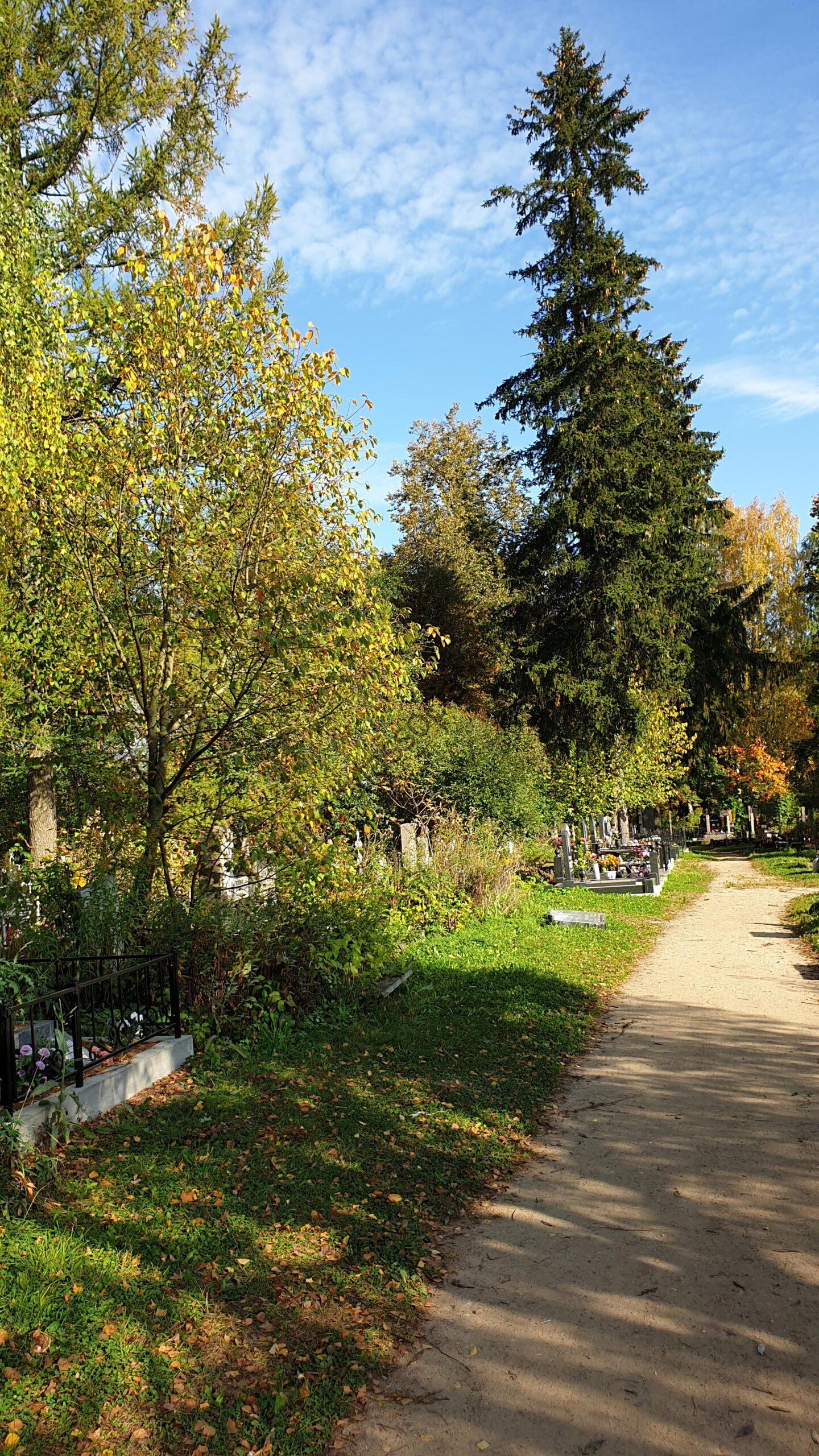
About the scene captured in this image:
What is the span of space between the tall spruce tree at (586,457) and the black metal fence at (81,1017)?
19753 mm

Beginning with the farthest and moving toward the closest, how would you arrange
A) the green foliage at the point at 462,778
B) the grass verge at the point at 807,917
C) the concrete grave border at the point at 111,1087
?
the green foliage at the point at 462,778 < the grass verge at the point at 807,917 < the concrete grave border at the point at 111,1087

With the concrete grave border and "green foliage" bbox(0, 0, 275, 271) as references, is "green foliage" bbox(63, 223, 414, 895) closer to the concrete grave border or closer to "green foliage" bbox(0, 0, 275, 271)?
the concrete grave border

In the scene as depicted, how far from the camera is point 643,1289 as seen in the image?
4023mm

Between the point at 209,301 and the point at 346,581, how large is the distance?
262 centimetres

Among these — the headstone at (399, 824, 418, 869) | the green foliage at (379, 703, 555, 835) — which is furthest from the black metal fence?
the green foliage at (379, 703, 555, 835)

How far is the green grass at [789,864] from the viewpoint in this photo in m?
23.6

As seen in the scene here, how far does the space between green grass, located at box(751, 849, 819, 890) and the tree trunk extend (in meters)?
16.9

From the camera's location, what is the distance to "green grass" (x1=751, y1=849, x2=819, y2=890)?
77.4 feet

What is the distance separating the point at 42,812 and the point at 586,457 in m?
18.7

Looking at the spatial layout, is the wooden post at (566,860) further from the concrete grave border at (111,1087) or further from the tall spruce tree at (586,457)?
the concrete grave border at (111,1087)

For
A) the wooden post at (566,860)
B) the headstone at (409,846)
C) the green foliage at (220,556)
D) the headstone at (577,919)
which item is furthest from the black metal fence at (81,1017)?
the wooden post at (566,860)

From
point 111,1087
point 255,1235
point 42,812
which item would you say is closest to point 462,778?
point 42,812

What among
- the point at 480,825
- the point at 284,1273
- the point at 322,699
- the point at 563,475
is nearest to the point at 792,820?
the point at 563,475

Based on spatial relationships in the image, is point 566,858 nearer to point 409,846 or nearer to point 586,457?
point 409,846
